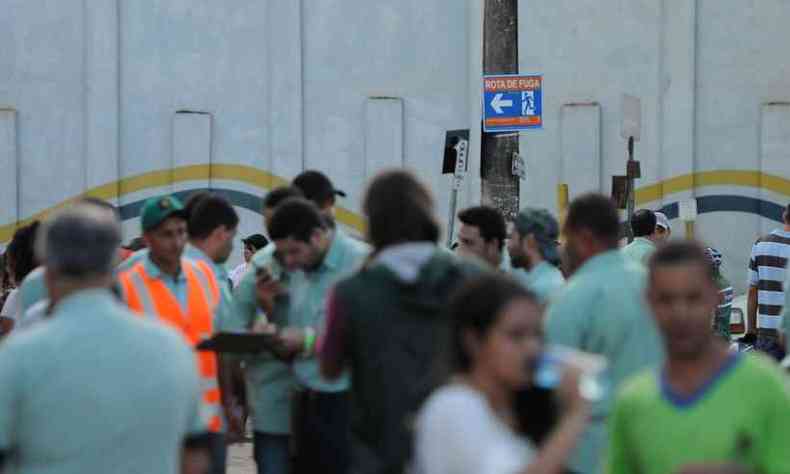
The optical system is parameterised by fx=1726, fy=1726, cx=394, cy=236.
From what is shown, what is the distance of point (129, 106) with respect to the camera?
77.6ft

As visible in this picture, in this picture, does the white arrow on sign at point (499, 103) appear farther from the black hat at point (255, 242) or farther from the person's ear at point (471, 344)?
the person's ear at point (471, 344)

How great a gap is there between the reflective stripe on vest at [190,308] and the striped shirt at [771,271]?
230 inches

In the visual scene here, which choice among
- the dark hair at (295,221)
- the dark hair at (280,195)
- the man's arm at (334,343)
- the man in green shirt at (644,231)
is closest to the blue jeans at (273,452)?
the dark hair at (295,221)

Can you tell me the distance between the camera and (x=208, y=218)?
332 inches

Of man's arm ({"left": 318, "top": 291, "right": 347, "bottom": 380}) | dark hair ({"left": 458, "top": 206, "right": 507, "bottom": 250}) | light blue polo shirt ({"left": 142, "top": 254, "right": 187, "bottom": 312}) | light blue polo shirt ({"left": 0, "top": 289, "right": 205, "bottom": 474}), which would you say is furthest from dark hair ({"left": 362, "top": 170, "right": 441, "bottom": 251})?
dark hair ({"left": 458, "top": 206, "right": 507, "bottom": 250})

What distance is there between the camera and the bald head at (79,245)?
4609mm

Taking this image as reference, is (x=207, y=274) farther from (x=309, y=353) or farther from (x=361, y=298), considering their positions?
(x=361, y=298)

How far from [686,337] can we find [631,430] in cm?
28

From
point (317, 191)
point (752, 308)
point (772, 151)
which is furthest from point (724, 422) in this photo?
point (772, 151)

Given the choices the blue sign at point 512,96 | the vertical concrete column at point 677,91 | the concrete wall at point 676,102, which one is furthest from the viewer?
the vertical concrete column at point 677,91

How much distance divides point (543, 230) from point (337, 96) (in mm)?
16066

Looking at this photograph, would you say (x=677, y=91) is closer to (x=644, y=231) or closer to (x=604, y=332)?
(x=644, y=231)

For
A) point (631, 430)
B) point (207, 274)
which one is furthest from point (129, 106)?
point (631, 430)

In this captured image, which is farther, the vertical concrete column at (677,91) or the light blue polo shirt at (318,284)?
the vertical concrete column at (677,91)
